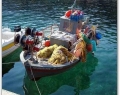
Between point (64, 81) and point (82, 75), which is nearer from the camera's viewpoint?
point (64, 81)

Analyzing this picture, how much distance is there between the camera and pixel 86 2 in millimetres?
30141

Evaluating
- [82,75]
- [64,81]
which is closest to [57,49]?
[64,81]

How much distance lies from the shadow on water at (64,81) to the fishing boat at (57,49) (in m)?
0.58

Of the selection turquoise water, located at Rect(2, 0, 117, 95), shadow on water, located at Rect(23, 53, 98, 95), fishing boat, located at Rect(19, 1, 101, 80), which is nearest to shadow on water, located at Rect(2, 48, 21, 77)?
turquoise water, located at Rect(2, 0, 117, 95)

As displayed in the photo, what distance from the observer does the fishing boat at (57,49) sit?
11094mm

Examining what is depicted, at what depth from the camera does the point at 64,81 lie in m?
12.2

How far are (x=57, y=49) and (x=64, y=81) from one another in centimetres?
181

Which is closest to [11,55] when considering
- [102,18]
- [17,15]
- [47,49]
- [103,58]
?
[47,49]

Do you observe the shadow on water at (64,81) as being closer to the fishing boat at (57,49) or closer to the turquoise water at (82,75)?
the turquoise water at (82,75)

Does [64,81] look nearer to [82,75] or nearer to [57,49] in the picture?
[82,75]

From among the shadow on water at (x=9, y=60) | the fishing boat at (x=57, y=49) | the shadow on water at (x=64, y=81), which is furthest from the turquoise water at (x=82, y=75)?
the fishing boat at (x=57, y=49)

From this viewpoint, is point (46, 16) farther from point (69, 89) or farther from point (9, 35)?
point (69, 89)

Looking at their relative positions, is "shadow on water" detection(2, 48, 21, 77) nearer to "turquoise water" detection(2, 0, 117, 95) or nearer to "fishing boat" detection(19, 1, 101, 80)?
"turquoise water" detection(2, 0, 117, 95)

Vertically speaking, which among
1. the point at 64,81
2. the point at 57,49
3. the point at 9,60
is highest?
the point at 57,49
